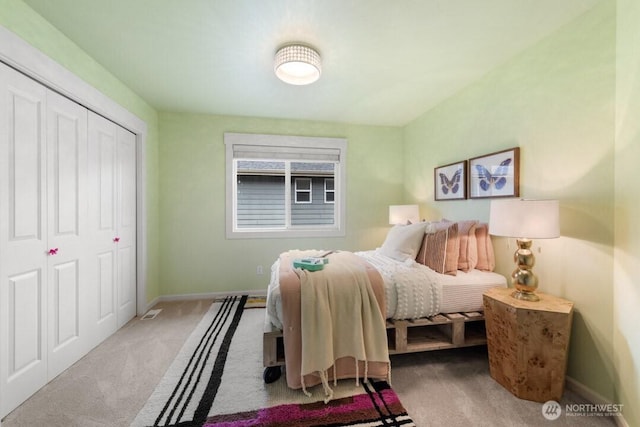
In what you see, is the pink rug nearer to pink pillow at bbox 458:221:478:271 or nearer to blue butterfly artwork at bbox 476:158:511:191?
pink pillow at bbox 458:221:478:271

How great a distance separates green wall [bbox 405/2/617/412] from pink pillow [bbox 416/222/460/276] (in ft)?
1.63

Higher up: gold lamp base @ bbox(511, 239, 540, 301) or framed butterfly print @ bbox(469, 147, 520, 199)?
framed butterfly print @ bbox(469, 147, 520, 199)

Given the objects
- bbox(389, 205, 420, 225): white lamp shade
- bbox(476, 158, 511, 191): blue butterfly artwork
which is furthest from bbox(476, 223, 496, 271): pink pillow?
bbox(389, 205, 420, 225): white lamp shade

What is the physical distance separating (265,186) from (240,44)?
79.3 inches

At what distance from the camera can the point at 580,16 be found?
62.6 inches

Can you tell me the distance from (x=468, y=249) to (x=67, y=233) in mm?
3277

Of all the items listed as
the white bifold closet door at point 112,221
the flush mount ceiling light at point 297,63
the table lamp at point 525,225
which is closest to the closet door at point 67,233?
the white bifold closet door at point 112,221

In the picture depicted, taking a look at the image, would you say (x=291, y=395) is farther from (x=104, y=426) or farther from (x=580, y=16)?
(x=580, y=16)

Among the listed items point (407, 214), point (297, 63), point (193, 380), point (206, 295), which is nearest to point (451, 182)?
point (407, 214)

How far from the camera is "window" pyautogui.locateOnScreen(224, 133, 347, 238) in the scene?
3.41m

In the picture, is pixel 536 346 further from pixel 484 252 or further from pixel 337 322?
pixel 337 322

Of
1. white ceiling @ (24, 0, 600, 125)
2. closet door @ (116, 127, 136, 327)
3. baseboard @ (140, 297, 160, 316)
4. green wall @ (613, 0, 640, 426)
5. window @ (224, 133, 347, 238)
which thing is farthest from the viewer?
window @ (224, 133, 347, 238)

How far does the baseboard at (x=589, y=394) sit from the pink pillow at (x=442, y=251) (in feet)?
3.11

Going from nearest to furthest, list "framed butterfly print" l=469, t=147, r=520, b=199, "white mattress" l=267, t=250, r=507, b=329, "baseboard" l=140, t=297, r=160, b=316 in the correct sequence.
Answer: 1. "white mattress" l=267, t=250, r=507, b=329
2. "framed butterfly print" l=469, t=147, r=520, b=199
3. "baseboard" l=140, t=297, r=160, b=316
